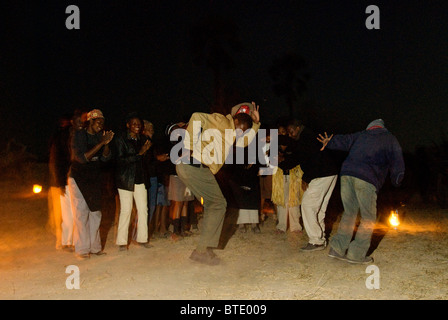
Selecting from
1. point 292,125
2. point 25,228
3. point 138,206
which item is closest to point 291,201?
point 292,125

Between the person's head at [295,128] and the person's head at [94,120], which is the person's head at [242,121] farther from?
the person's head at [94,120]

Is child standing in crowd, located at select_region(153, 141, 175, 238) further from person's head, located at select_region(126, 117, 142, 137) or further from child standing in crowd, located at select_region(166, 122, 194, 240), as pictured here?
person's head, located at select_region(126, 117, 142, 137)

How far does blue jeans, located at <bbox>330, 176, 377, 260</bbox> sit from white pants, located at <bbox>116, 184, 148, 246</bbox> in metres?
2.87

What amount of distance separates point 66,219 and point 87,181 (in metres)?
0.87

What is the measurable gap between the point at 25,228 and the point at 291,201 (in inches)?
200

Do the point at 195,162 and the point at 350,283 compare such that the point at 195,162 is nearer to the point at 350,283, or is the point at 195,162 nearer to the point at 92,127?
the point at 92,127

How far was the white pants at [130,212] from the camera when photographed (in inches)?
248

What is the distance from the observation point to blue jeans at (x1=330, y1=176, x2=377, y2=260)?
17.9 ft

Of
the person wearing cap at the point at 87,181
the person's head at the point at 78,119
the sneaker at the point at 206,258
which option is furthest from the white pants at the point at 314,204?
the person's head at the point at 78,119

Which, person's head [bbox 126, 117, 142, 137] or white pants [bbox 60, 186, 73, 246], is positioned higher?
person's head [bbox 126, 117, 142, 137]

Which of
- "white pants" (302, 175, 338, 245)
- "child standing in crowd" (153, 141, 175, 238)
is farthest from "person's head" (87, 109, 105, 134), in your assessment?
"white pants" (302, 175, 338, 245)

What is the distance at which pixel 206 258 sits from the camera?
223 inches

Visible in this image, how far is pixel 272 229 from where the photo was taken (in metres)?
7.95

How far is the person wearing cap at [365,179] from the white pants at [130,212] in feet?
9.35
